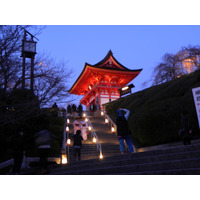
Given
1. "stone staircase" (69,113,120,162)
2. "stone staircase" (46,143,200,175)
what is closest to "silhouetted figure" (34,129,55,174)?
"stone staircase" (46,143,200,175)

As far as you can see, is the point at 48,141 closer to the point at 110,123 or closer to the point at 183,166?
the point at 183,166

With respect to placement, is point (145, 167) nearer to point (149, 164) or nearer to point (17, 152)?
point (149, 164)

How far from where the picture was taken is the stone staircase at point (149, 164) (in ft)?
14.0

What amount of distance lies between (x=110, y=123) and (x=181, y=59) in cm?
1169

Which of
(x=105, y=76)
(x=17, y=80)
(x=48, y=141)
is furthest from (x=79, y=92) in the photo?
(x=48, y=141)

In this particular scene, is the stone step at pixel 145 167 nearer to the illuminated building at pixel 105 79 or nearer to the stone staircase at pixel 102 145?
the stone staircase at pixel 102 145

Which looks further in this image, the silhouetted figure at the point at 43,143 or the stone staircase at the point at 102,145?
the stone staircase at the point at 102,145

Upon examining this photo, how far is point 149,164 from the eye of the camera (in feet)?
15.4

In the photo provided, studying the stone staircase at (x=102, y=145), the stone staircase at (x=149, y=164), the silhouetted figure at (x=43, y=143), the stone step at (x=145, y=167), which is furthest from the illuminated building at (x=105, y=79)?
the stone step at (x=145, y=167)

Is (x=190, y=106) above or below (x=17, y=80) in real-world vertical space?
below

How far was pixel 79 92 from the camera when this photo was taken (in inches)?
1275

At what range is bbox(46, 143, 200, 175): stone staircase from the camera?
4.26 metres

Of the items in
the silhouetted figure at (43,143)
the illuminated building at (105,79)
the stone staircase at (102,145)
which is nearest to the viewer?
the silhouetted figure at (43,143)

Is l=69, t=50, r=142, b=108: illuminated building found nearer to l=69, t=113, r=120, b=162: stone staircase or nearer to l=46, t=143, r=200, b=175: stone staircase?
l=69, t=113, r=120, b=162: stone staircase
